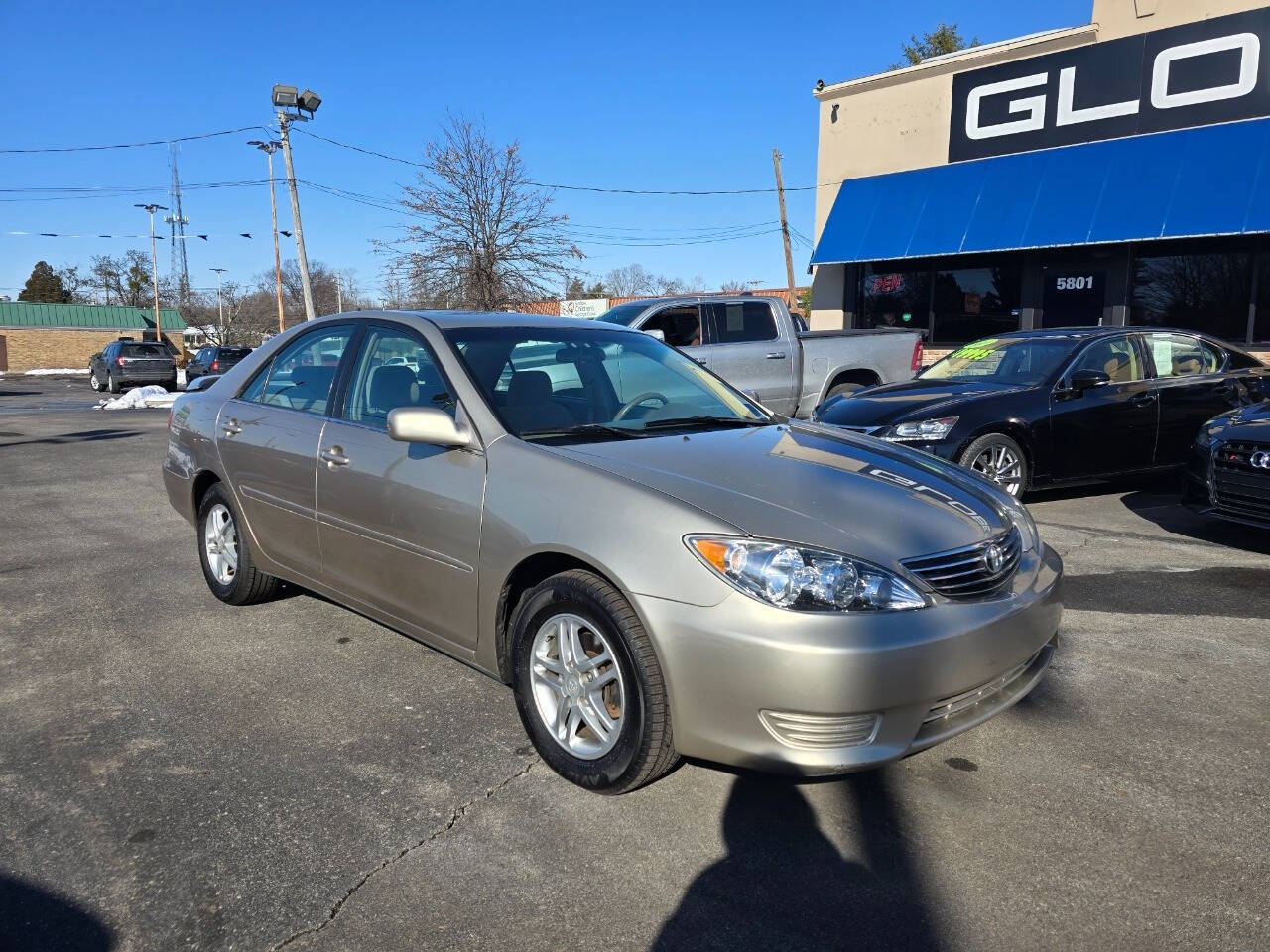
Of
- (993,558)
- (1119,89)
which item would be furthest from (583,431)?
(1119,89)

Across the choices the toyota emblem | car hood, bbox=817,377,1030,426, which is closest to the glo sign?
car hood, bbox=817,377,1030,426

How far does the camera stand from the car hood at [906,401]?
7352 mm

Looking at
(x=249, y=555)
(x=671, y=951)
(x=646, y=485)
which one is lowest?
(x=671, y=951)

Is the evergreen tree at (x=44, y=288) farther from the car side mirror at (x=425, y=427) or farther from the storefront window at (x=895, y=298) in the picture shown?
the car side mirror at (x=425, y=427)

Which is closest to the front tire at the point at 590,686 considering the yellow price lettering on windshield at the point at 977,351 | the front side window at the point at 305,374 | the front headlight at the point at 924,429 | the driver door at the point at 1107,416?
the front side window at the point at 305,374

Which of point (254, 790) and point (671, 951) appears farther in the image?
point (254, 790)

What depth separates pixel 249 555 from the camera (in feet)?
15.7

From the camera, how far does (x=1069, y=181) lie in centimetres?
1473

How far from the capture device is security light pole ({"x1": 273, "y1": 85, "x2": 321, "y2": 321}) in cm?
2320

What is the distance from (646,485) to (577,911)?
4.09 feet

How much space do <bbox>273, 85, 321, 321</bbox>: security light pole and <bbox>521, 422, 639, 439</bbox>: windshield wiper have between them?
21828 millimetres

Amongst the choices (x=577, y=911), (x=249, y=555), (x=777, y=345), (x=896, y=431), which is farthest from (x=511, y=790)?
(x=777, y=345)

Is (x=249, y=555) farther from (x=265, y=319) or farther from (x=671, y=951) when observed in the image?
(x=265, y=319)

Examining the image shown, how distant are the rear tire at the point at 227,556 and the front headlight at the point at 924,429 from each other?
4.71 m
